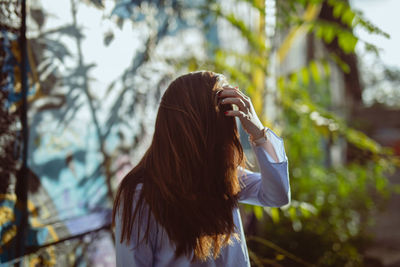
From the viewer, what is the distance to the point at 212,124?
4.78 ft

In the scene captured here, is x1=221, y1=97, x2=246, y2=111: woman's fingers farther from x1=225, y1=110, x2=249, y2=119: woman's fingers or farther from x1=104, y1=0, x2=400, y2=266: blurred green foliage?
x1=104, y1=0, x2=400, y2=266: blurred green foliage

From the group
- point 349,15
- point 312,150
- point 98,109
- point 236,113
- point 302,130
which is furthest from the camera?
point 312,150

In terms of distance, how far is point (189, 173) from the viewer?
1.42 meters

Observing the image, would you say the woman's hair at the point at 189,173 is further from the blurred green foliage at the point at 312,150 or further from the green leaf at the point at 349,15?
the green leaf at the point at 349,15

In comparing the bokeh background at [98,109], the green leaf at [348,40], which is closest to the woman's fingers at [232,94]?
the bokeh background at [98,109]

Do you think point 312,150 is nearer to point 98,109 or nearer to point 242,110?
point 98,109

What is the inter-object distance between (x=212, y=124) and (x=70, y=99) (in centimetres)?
117

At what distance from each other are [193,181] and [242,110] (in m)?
0.36

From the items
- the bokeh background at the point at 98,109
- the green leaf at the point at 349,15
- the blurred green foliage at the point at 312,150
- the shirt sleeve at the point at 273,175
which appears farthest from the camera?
the blurred green foliage at the point at 312,150

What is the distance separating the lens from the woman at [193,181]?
4.40ft

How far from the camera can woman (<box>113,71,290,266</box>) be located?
1340mm

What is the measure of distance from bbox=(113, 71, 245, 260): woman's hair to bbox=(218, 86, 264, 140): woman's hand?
0.05 m

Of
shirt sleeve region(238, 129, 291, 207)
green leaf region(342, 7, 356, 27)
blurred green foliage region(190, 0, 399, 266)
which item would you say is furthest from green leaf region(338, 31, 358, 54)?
shirt sleeve region(238, 129, 291, 207)

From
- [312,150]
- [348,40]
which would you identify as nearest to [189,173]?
[348,40]
